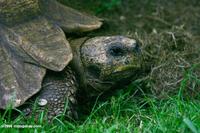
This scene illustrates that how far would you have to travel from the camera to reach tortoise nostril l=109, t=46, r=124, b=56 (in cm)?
434

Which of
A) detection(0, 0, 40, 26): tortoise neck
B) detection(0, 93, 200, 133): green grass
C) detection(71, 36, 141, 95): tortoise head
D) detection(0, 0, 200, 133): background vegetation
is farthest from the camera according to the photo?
detection(71, 36, 141, 95): tortoise head

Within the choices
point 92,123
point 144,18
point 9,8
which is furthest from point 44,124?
point 144,18

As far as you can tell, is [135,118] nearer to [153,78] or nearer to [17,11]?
[153,78]

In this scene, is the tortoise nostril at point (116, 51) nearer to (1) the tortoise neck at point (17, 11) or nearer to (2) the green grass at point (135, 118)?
(2) the green grass at point (135, 118)

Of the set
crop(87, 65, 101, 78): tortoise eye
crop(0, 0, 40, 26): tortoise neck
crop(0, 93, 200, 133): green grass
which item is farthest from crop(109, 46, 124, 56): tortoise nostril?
crop(0, 0, 40, 26): tortoise neck

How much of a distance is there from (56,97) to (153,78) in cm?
103

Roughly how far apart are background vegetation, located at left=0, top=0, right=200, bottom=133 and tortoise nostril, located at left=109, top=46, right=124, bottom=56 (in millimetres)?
304

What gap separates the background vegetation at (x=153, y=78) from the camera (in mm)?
3555

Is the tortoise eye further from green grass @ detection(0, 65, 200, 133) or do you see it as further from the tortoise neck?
the tortoise neck

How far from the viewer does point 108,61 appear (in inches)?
171

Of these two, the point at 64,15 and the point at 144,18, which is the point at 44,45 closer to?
the point at 64,15

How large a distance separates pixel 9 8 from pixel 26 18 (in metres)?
0.14

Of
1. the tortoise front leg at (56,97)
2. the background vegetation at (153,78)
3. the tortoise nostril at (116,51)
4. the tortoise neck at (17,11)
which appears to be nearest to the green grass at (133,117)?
the background vegetation at (153,78)

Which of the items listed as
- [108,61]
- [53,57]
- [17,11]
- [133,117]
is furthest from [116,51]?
[17,11]
